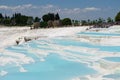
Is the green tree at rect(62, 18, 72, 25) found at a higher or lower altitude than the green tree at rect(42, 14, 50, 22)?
lower

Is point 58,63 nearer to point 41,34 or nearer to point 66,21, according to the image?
point 41,34

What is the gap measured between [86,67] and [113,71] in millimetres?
759

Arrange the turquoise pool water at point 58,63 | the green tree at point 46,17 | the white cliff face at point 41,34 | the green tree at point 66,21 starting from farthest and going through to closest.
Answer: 1. the green tree at point 46,17
2. the green tree at point 66,21
3. the white cliff face at point 41,34
4. the turquoise pool water at point 58,63

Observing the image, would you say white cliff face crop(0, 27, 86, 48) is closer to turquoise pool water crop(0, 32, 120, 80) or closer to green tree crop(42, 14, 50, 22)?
turquoise pool water crop(0, 32, 120, 80)

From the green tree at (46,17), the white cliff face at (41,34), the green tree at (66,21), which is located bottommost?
the white cliff face at (41,34)

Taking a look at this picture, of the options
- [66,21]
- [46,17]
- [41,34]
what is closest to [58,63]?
[41,34]

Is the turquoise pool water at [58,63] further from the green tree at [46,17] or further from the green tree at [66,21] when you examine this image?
the green tree at [46,17]

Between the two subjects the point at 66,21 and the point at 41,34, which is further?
the point at 66,21

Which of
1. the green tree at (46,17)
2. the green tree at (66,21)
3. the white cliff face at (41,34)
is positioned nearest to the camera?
the white cliff face at (41,34)

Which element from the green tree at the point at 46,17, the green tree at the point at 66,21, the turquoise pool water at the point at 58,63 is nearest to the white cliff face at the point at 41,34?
the green tree at the point at 66,21

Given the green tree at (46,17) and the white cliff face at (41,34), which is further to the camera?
the green tree at (46,17)

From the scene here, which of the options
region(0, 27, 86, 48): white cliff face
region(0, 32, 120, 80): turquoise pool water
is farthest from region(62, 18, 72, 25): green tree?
region(0, 32, 120, 80): turquoise pool water

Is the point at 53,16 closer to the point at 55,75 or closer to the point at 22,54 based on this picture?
the point at 22,54

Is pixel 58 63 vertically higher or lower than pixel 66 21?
lower
